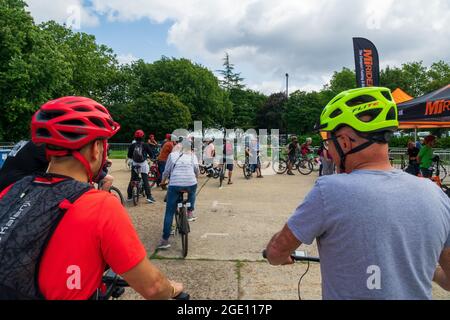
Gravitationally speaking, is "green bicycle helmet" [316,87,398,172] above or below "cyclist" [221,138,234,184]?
above

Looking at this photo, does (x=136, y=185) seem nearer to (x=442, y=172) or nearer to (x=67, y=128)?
(x=67, y=128)

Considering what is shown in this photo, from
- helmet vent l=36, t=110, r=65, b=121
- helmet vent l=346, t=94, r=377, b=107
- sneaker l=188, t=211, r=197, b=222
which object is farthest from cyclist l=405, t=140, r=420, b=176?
helmet vent l=36, t=110, r=65, b=121

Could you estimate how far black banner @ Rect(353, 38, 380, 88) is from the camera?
Answer: 9922 millimetres

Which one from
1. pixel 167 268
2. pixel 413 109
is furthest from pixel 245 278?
pixel 413 109

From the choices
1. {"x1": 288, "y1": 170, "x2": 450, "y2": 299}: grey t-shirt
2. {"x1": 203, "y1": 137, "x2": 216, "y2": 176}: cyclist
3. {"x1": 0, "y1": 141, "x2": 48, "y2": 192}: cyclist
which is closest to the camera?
{"x1": 288, "y1": 170, "x2": 450, "y2": 299}: grey t-shirt

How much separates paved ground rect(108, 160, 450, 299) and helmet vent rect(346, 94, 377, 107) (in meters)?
2.90

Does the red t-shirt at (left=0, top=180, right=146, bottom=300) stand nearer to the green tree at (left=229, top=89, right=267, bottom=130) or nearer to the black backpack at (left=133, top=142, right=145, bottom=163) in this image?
the black backpack at (left=133, top=142, right=145, bottom=163)

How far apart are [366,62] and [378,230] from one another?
9.83m

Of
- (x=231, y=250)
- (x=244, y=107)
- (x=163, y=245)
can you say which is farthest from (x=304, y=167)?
(x=244, y=107)

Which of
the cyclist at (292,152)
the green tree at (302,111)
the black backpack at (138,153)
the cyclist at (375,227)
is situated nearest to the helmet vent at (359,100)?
the cyclist at (375,227)

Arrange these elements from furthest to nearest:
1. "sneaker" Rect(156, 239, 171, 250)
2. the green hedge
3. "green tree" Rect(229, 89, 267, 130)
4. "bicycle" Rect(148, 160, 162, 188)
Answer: "green tree" Rect(229, 89, 267, 130)
the green hedge
"bicycle" Rect(148, 160, 162, 188)
"sneaker" Rect(156, 239, 171, 250)

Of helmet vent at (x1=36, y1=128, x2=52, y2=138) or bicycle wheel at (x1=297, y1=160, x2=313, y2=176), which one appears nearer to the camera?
helmet vent at (x1=36, y1=128, x2=52, y2=138)

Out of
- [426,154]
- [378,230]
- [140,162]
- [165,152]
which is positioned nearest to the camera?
[378,230]

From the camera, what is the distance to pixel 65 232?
120 cm
